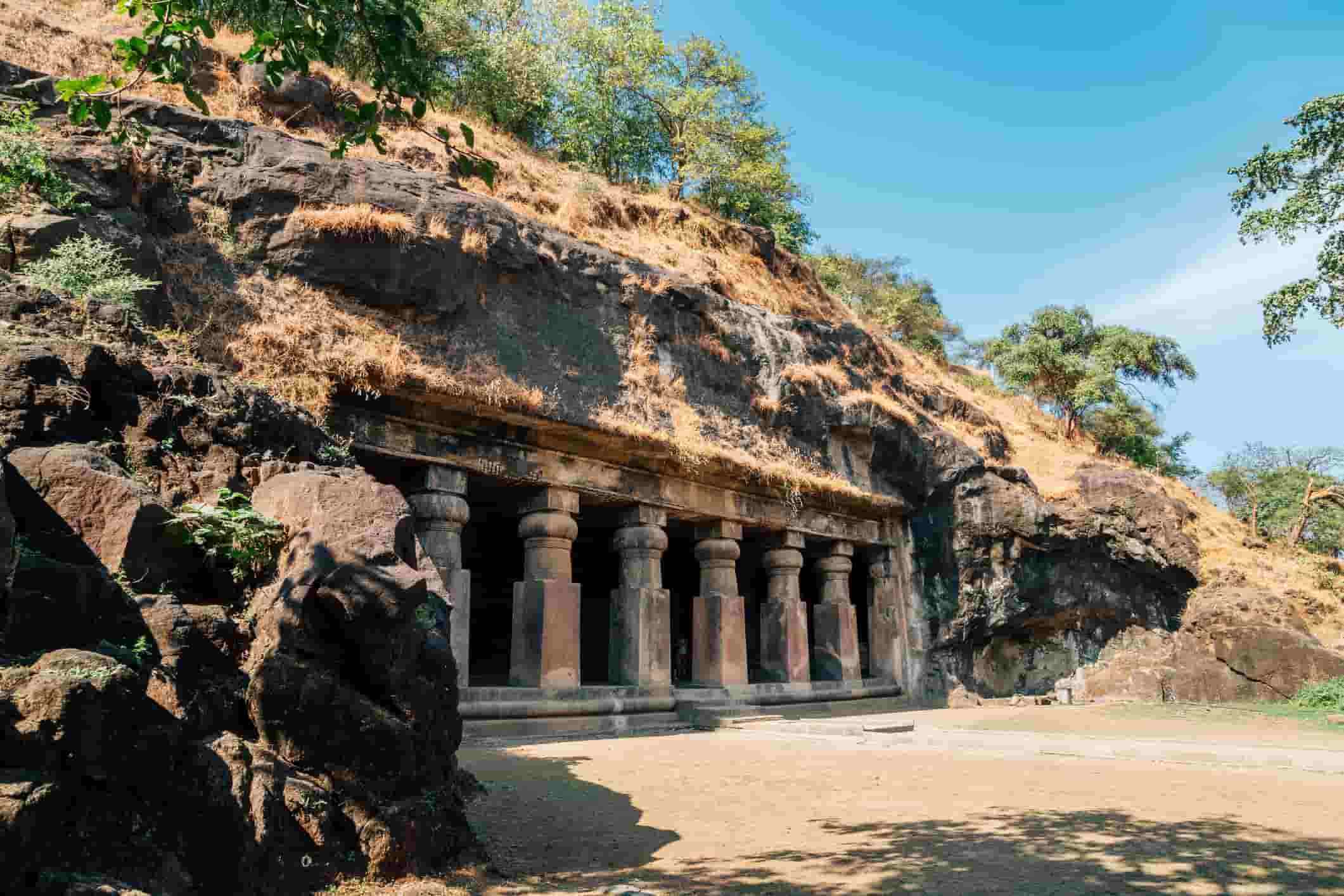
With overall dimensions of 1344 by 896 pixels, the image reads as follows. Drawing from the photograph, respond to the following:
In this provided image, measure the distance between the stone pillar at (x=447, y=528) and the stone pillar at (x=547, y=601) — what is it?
3.38 feet

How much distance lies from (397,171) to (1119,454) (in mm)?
26573

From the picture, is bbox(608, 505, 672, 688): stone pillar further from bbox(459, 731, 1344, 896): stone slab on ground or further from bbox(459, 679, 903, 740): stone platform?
bbox(459, 731, 1344, 896): stone slab on ground

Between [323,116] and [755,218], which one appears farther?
[755,218]

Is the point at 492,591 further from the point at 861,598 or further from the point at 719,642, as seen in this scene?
the point at 861,598

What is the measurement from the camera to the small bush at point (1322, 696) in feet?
48.7

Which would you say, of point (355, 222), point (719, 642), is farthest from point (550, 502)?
point (355, 222)

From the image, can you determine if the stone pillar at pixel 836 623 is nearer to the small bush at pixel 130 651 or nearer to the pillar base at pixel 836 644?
the pillar base at pixel 836 644

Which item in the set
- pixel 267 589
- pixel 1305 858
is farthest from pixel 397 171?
pixel 1305 858

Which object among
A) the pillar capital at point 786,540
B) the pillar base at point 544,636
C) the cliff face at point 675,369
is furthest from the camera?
the pillar capital at point 786,540

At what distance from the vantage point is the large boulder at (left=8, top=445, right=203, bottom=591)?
4070mm

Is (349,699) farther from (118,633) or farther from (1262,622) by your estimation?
(1262,622)

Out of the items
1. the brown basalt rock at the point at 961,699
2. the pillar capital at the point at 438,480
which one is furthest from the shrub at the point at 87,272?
the brown basalt rock at the point at 961,699

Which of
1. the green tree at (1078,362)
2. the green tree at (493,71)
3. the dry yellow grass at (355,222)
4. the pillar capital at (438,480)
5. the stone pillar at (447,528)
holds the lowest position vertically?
the stone pillar at (447,528)

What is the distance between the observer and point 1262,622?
17.6 metres
